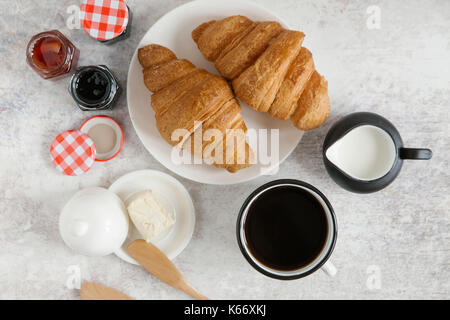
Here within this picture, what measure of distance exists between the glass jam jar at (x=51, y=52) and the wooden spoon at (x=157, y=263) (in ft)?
2.12

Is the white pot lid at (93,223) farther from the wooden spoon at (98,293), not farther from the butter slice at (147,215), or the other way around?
the wooden spoon at (98,293)

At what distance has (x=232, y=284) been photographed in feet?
4.43

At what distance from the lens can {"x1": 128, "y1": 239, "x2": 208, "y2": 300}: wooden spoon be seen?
1.25 meters

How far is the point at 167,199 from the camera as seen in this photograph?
1302mm

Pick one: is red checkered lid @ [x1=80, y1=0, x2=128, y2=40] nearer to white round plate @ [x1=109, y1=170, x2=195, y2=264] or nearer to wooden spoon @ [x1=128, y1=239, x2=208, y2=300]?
white round plate @ [x1=109, y1=170, x2=195, y2=264]

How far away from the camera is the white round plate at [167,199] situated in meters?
1.29

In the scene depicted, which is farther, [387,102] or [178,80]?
[387,102]

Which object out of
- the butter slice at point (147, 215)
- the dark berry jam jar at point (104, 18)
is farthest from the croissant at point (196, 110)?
the butter slice at point (147, 215)

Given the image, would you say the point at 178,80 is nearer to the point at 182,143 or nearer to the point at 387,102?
the point at 182,143

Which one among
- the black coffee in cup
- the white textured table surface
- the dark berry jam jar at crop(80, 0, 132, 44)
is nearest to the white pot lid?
the white textured table surface

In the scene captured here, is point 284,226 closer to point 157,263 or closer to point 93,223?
point 157,263
